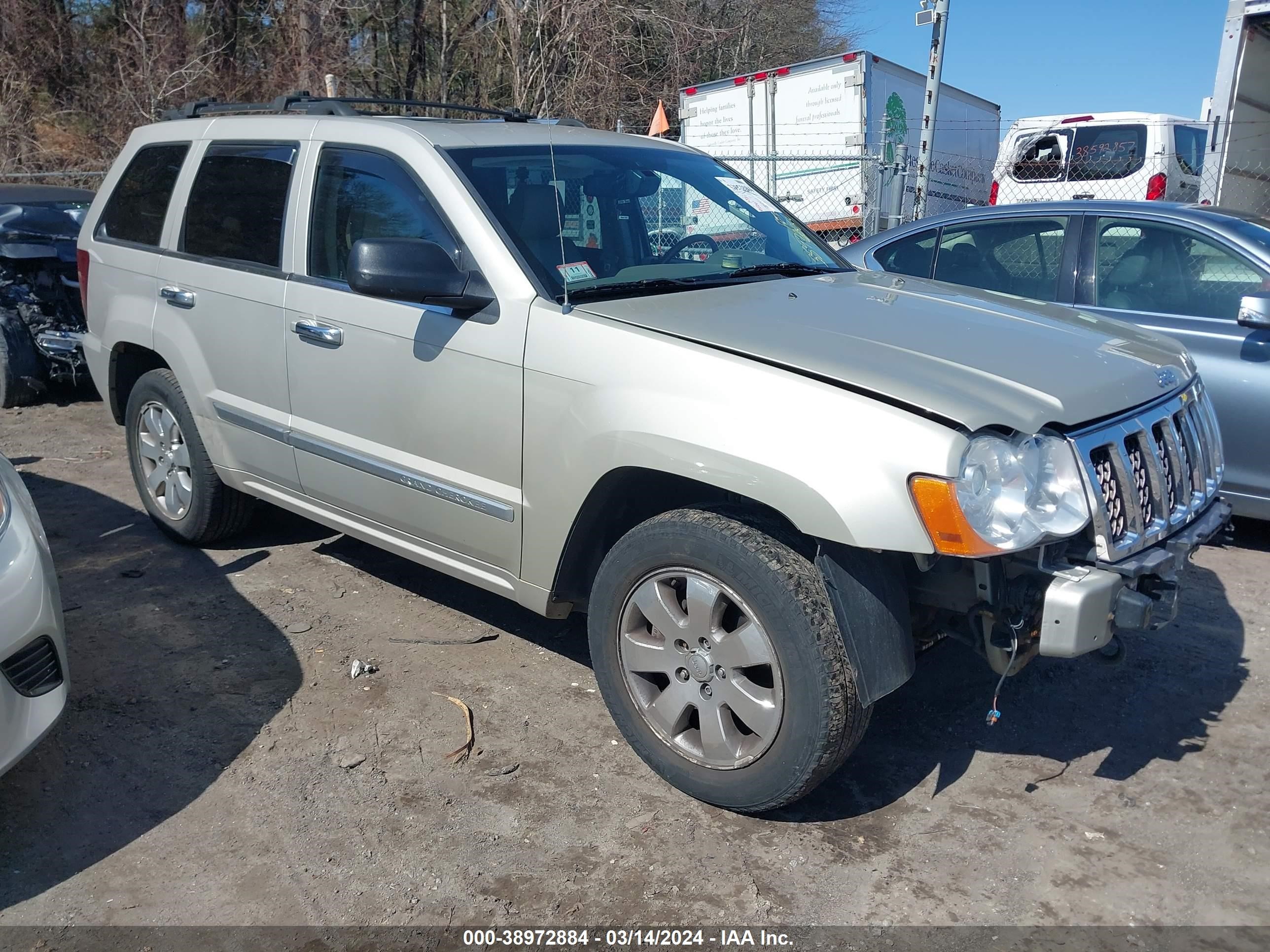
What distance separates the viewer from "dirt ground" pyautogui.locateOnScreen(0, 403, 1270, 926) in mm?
2701

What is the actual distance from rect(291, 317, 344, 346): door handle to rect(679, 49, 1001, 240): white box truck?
9.04 meters

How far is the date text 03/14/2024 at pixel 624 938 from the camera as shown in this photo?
2545 millimetres

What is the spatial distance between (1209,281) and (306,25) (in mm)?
17576

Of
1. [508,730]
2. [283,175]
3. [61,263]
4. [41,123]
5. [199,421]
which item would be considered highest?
[41,123]

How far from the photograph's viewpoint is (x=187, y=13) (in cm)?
1952

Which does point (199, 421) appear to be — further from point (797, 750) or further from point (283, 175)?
point (797, 750)

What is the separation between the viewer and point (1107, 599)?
101 inches

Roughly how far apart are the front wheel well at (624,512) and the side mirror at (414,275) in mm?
735

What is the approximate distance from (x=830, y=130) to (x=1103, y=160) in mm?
3365

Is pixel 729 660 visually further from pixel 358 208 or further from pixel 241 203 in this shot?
pixel 241 203

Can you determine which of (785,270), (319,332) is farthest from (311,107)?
(785,270)

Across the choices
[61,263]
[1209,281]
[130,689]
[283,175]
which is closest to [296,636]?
[130,689]

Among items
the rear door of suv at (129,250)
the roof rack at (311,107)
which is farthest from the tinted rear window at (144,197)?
the roof rack at (311,107)

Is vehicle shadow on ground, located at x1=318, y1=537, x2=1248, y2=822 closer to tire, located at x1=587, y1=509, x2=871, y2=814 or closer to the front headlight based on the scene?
tire, located at x1=587, y1=509, x2=871, y2=814
